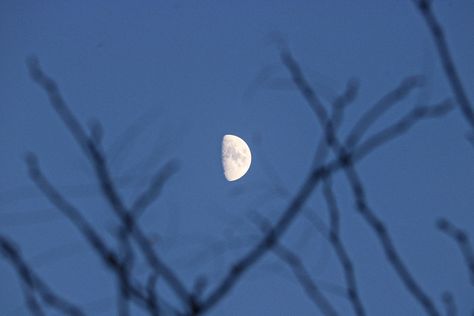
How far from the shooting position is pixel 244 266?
140 centimetres

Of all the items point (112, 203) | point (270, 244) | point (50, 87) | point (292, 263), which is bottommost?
point (292, 263)

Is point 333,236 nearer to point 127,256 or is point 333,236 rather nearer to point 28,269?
point 127,256

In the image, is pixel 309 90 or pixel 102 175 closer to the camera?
pixel 102 175

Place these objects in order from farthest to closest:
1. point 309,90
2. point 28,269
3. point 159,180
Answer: point 309,90 < point 159,180 < point 28,269

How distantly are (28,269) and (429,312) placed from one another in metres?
0.97

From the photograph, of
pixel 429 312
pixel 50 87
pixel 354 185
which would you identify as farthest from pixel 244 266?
pixel 50 87

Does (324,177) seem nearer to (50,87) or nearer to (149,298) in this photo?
(149,298)

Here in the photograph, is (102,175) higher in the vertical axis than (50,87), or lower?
lower

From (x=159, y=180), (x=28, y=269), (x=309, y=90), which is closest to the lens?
(x=28, y=269)

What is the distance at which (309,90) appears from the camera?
1.60m

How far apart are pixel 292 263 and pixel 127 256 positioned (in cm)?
44

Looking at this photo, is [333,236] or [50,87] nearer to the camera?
[50,87]

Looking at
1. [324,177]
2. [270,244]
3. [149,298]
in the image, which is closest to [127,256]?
[149,298]

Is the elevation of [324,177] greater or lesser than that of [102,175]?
lesser
